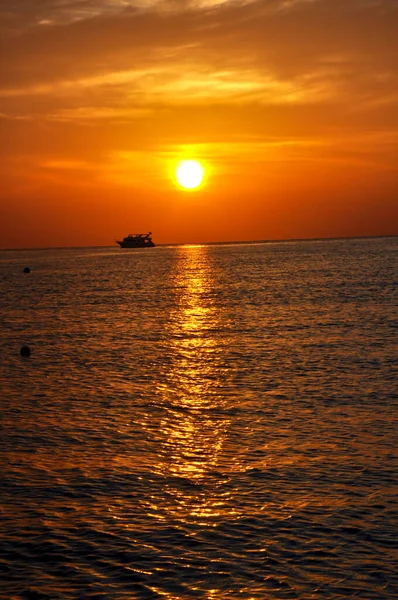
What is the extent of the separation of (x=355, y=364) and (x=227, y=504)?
22.2m

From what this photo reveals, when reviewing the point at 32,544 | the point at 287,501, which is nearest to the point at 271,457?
the point at 287,501

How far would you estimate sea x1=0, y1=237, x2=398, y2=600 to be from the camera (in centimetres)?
1504

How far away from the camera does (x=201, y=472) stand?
21422 millimetres

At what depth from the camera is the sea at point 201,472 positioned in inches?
592

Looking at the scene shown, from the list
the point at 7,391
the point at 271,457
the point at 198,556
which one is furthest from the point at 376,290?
the point at 198,556

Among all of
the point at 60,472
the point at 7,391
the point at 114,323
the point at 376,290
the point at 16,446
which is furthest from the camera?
the point at 376,290

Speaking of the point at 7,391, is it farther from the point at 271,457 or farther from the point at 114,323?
the point at 114,323

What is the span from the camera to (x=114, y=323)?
6675 centimetres

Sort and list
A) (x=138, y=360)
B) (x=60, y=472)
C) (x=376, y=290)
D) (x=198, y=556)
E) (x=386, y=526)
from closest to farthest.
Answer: (x=198, y=556)
(x=386, y=526)
(x=60, y=472)
(x=138, y=360)
(x=376, y=290)

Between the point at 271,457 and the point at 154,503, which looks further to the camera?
the point at 271,457

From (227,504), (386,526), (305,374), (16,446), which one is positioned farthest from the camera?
(305,374)

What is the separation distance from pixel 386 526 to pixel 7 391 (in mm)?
22038

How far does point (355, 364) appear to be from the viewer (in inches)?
1559

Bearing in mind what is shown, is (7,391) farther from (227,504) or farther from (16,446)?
(227,504)
